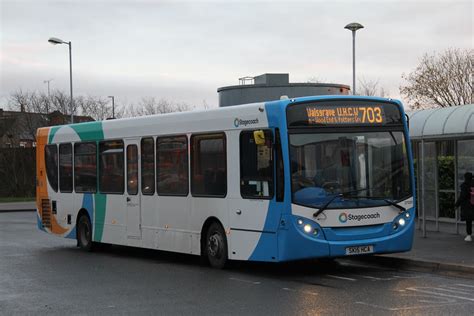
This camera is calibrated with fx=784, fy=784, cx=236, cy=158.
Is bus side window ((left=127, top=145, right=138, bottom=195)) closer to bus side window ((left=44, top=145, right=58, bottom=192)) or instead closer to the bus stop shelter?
bus side window ((left=44, top=145, right=58, bottom=192))

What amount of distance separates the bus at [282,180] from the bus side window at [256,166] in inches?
0.7

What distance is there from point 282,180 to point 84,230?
7.89 metres

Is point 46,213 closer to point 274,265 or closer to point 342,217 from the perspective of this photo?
point 274,265

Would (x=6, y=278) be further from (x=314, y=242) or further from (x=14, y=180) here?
(x=14, y=180)

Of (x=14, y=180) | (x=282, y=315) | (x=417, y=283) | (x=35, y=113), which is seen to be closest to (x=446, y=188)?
(x=417, y=283)

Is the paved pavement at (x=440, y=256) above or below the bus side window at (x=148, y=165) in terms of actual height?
below

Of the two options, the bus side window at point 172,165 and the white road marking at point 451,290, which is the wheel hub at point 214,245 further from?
the white road marking at point 451,290

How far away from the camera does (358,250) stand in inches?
497

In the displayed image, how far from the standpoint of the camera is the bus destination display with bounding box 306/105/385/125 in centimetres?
Answer: 1275

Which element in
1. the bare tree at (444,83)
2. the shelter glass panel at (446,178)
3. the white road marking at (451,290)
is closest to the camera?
the white road marking at (451,290)

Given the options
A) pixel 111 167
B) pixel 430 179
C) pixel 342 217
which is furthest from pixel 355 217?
pixel 430 179

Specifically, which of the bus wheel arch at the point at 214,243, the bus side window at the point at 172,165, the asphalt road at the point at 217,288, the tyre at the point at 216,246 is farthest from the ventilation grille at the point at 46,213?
the tyre at the point at 216,246

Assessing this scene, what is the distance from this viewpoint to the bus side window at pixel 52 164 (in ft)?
65.2

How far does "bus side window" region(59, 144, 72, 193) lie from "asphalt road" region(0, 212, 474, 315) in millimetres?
2940
